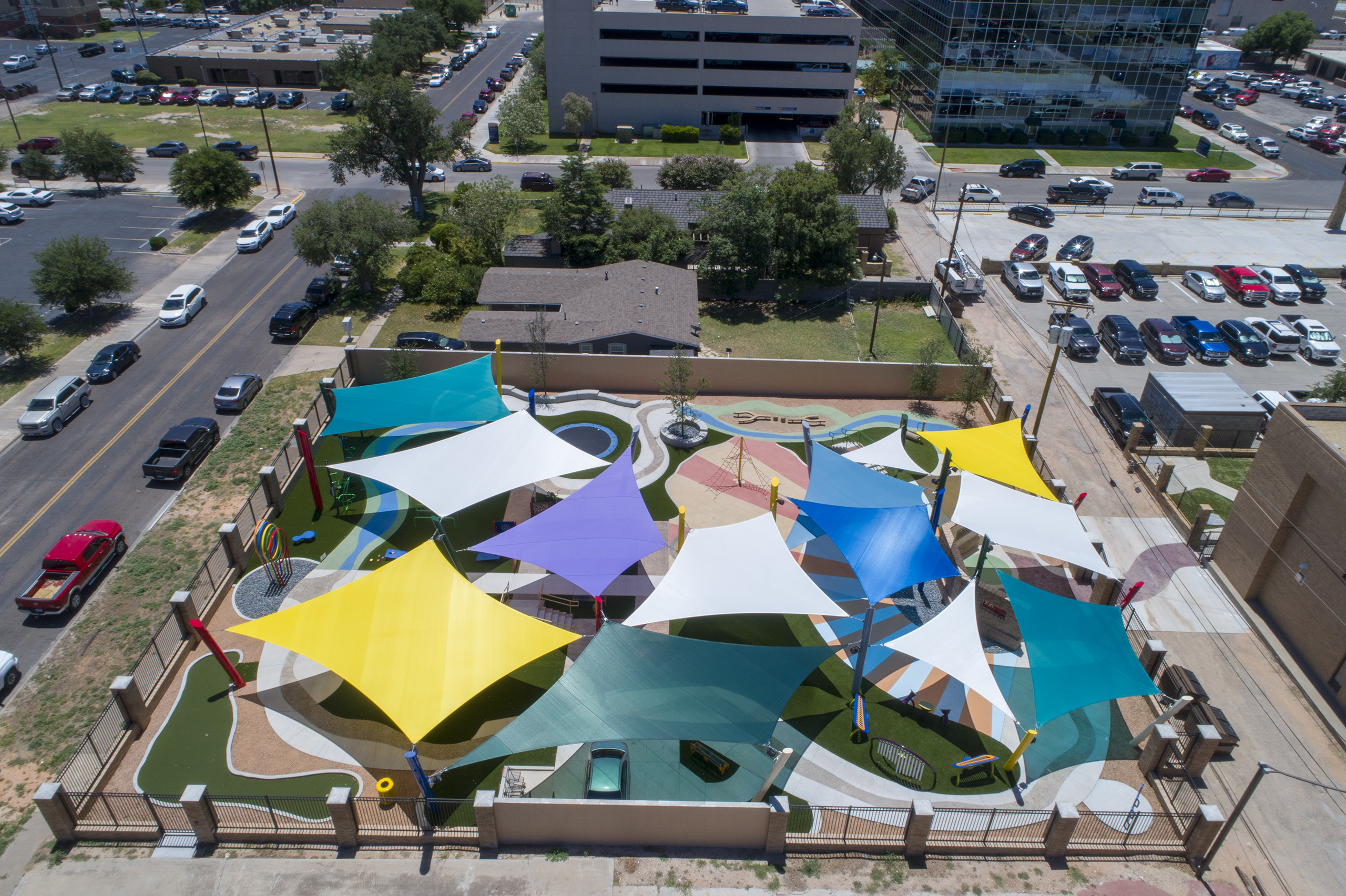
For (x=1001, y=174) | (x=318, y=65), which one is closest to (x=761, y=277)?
(x=1001, y=174)

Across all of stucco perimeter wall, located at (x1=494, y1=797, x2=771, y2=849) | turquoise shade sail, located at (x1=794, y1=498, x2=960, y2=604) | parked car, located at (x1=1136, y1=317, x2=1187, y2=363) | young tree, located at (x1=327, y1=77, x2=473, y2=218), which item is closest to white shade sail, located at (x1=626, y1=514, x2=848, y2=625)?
turquoise shade sail, located at (x1=794, y1=498, x2=960, y2=604)

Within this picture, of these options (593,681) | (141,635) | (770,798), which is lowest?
(141,635)

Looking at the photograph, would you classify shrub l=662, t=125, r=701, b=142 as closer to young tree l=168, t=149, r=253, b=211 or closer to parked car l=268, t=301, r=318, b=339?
young tree l=168, t=149, r=253, b=211

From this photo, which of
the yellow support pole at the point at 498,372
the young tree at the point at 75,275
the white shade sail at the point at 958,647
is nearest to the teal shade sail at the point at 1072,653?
the white shade sail at the point at 958,647

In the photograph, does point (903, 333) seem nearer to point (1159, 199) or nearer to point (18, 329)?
point (1159, 199)

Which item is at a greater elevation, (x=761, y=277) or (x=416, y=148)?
(x=416, y=148)

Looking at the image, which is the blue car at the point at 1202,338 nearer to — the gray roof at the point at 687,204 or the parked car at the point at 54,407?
the gray roof at the point at 687,204

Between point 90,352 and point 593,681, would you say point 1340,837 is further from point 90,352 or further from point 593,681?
point 90,352
